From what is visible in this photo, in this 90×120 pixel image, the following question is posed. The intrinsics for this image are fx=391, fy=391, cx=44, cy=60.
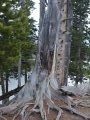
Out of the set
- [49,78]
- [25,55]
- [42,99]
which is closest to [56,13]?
[49,78]

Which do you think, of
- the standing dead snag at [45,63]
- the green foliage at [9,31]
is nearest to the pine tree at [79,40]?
the green foliage at [9,31]

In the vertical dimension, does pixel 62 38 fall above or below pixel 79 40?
above

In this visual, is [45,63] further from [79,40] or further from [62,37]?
[79,40]

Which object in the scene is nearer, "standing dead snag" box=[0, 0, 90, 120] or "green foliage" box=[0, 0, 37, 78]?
"standing dead snag" box=[0, 0, 90, 120]

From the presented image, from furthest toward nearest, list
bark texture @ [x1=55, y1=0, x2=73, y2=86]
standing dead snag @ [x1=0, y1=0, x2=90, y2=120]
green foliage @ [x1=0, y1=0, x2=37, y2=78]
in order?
green foliage @ [x1=0, y1=0, x2=37, y2=78] → bark texture @ [x1=55, y1=0, x2=73, y2=86] → standing dead snag @ [x1=0, y1=0, x2=90, y2=120]

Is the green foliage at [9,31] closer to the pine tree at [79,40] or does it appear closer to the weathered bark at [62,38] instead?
the weathered bark at [62,38]

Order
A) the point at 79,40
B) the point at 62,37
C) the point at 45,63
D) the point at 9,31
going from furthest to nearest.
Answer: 1. the point at 79,40
2. the point at 9,31
3. the point at 62,37
4. the point at 45,63

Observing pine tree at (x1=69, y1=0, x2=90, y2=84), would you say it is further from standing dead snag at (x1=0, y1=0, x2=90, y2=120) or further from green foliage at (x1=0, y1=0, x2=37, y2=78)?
standing dead snag at (x1=0, y1=0, x2=90, y2=120)

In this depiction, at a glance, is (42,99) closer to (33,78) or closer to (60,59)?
(33,78)

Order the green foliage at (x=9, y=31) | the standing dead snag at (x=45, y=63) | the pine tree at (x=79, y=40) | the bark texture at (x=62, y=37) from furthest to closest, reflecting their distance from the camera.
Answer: the pine tree at (x=79, y=40) → the green foliage at (x=9, y=31) → the bark texture at (x=62, y=37) → the standing dead snag at (x=45, y=63)

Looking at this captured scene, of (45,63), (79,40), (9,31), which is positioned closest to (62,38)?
(45,63)

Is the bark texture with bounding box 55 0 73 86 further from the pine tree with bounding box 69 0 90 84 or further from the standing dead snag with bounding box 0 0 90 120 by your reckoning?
the pine tree with bounding box 69 0 90 84

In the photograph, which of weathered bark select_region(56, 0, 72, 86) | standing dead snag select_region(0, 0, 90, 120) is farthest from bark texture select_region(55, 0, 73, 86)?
standing dead snag select_region(0, 0, 90, 120)

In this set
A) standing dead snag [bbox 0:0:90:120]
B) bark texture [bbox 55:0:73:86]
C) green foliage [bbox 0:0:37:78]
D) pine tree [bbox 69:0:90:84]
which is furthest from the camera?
pine tree [bbox 69:0:90:84]
